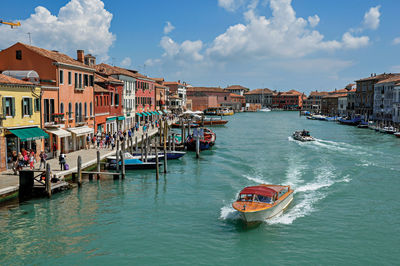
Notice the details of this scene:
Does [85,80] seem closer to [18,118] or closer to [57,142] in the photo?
[57,142]

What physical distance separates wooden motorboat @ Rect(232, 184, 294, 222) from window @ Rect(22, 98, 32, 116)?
1628cm

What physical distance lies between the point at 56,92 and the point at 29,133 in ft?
20.0

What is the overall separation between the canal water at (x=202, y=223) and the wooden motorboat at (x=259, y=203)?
45cm

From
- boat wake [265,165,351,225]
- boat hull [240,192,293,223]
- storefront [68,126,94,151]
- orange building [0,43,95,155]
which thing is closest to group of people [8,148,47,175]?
orange building [0,43,95,155]

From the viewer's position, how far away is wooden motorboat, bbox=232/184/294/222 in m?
18.5

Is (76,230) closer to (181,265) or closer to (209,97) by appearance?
(181,265)

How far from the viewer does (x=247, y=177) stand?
3036 centimetres

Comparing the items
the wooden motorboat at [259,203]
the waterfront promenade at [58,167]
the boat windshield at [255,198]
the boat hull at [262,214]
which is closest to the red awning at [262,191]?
the wooden motorboat at [259,203]

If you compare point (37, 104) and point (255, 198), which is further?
point (37, 104)

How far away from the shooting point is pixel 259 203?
63.0 feet

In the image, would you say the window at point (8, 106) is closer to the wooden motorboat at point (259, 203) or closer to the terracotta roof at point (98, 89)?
the terracotta roof at point (98, 89)

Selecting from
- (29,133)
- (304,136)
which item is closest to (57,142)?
(29,133)

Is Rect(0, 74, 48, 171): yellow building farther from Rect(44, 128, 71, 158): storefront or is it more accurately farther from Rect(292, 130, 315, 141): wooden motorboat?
Rect(292, 130, 315, 141): wooden motorboat

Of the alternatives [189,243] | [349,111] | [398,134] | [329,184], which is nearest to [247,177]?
[329,184]
